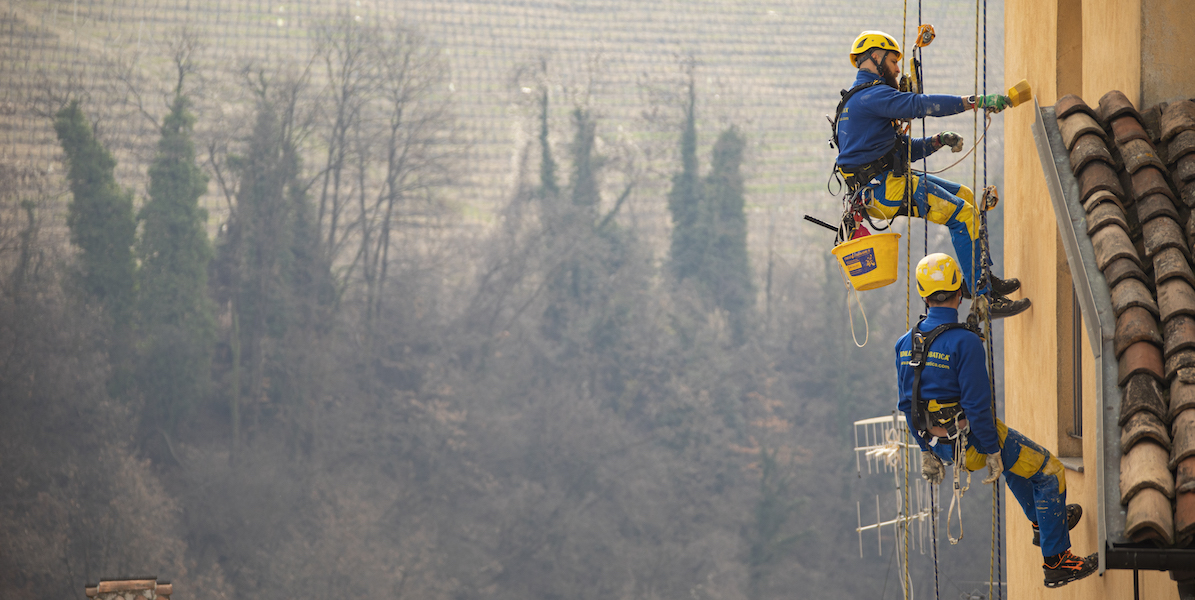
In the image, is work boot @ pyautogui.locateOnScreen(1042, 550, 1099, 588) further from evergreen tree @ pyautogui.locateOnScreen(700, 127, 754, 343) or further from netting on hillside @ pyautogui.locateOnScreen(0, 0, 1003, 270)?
Result: netting on hillside @ pyautogui.locateOnScreen(0, 0, 1003, 270)

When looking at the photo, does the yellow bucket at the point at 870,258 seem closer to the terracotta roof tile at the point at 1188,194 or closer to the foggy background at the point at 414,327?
the terracotta roof tile at the point at 1188,194

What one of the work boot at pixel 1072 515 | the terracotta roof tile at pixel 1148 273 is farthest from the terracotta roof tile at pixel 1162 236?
the work boot at pixel 1072 515

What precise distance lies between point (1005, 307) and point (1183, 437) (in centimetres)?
212

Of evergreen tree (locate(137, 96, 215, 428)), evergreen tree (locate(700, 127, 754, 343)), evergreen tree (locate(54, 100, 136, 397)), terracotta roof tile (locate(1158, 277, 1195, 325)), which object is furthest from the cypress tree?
terracotta roof tile (locate(1158, 277, 1195, 325))

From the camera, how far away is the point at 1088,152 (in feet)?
13.1

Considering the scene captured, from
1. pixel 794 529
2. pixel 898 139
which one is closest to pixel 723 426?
pixel 794 529

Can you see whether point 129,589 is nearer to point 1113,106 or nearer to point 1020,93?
point 1020,93

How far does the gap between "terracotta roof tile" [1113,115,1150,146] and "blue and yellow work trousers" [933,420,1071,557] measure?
1.33 m

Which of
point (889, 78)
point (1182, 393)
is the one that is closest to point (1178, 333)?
point (1182, 393)

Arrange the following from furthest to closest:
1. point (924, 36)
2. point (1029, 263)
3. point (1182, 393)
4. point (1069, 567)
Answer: point (1029, 263) < point (924, 36) < point (1069, 567) < point (1182, 393)

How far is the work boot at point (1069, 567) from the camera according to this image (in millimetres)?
4293

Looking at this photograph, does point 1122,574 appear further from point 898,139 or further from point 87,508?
point 87,508

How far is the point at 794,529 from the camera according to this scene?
3144 cm

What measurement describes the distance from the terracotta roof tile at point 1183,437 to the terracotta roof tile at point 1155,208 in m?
0.88
